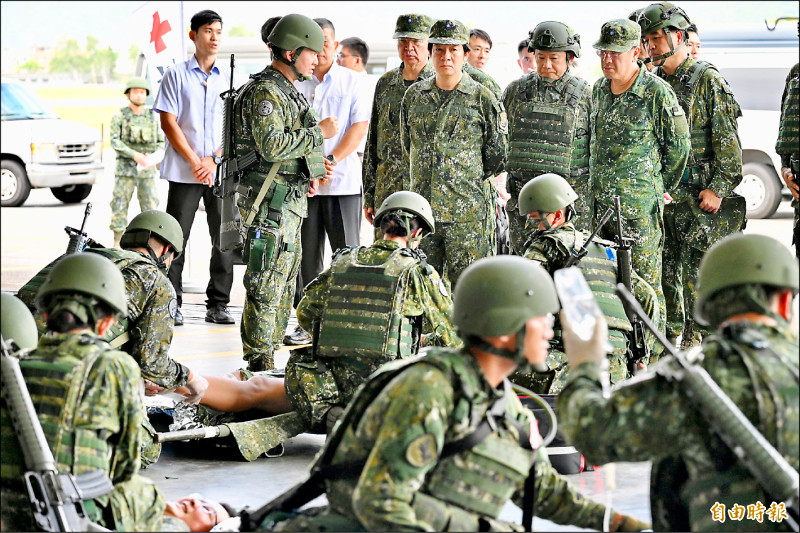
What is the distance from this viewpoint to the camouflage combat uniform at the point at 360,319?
5.78m

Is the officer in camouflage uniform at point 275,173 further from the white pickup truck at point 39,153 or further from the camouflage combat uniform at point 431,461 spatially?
the white pickup truck at point 39,153

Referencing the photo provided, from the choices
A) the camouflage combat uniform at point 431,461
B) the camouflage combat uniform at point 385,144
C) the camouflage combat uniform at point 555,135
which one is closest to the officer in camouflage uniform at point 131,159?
the camouflage combat uniform at point 385,144

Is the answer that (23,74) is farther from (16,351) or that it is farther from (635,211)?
(16,351)

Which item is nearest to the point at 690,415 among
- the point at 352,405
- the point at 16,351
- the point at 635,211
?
the point at 352,405

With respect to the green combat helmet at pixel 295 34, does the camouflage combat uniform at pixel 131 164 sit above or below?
below

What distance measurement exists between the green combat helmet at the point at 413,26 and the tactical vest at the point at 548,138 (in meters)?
0.88

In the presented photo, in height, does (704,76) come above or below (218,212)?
above

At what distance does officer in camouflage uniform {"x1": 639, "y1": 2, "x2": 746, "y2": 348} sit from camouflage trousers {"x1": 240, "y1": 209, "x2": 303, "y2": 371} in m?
2.57

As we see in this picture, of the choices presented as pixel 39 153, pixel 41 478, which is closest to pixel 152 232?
pixel 41 478

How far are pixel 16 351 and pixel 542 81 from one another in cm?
521

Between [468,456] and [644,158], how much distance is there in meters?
4.63

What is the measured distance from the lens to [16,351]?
4.19m

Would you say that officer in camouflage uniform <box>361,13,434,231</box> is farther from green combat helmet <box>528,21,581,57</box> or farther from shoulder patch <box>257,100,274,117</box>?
shoulder patch <box>257,100,274,117</box>

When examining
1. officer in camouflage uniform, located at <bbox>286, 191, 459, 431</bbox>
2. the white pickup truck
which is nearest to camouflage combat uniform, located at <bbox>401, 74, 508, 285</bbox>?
officer in camouflage uniform, located at <bbox>286, 191, 459, 431</bbox>
